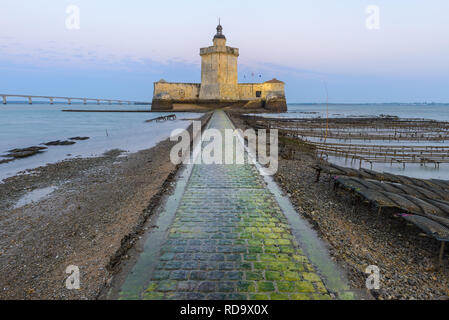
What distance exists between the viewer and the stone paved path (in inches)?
128

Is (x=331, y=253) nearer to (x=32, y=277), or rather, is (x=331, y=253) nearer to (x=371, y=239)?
(x=371, y=239)

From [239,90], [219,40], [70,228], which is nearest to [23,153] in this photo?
[70,228]

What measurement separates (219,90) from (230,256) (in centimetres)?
5281

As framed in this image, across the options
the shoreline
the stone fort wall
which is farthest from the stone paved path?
the stone fort wall

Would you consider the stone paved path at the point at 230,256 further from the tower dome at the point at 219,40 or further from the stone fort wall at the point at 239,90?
the stone fort wall at the point at 239,90

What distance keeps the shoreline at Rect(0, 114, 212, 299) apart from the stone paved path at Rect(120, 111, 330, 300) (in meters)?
0.80

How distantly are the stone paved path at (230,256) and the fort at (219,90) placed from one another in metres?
50.6

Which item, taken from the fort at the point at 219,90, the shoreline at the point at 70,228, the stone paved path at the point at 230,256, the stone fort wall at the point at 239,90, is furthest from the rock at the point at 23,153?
the stone fort wall at the point at 239,90

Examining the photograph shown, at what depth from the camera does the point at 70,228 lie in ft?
19.1

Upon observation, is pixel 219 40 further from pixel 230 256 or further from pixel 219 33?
pixel 230 256

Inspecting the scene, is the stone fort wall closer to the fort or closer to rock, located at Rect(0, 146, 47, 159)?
the fort

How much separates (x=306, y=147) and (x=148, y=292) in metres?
16.2

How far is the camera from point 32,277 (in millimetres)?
4066

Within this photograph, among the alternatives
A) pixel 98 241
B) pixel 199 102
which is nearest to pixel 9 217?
pixel 98 241
